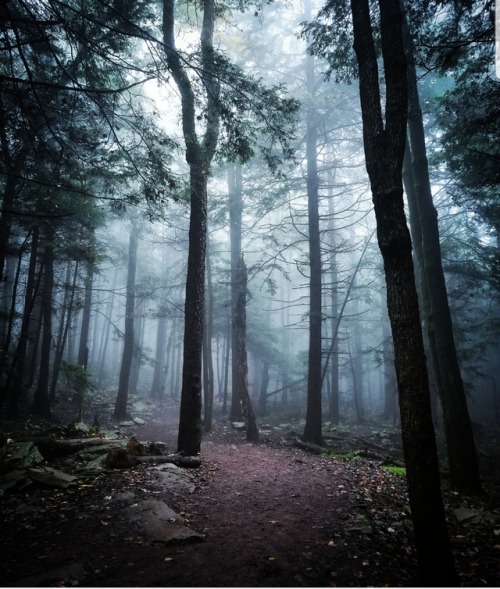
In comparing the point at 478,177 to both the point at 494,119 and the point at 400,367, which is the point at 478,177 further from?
the point at 400,367

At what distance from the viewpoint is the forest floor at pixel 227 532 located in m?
3.54

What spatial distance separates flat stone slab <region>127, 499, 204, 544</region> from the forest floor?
0.03 m

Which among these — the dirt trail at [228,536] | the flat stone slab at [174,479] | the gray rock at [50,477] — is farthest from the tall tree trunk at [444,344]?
the gray rock at [50,477]

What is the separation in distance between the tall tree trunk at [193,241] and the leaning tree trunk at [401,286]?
4.32 meters

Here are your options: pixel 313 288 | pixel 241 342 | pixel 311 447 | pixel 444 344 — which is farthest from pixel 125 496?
pixel 313 288

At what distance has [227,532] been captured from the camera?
4.59 metres

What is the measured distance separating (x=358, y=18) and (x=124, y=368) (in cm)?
1792

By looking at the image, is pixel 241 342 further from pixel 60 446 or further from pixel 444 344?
pixel 444 344

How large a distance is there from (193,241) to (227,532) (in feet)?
21.9

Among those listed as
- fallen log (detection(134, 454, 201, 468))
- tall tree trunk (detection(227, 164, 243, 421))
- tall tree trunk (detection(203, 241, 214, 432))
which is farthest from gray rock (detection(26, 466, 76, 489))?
tall tree trunk (detection(227, 164, 243, 421))

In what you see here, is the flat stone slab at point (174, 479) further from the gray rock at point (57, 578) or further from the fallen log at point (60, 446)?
the gray rock at point (57, 578)

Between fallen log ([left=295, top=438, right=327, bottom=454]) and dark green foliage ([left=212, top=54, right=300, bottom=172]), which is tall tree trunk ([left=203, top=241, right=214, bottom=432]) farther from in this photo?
dark green foliage ([left=212, top=54, right=300, bottom=172])

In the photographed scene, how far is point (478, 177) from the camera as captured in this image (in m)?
9.94

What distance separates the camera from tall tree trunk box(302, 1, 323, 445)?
1217cm
